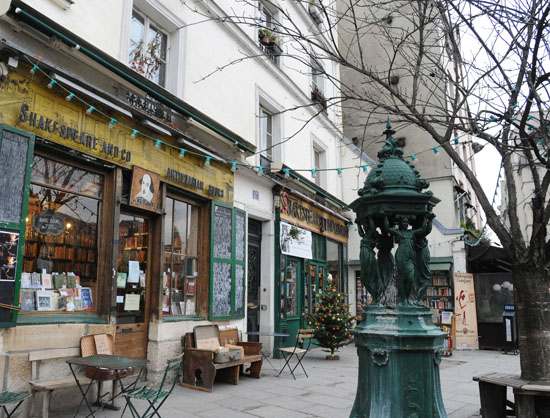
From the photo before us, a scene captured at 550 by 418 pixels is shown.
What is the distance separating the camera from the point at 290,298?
36.1 ft

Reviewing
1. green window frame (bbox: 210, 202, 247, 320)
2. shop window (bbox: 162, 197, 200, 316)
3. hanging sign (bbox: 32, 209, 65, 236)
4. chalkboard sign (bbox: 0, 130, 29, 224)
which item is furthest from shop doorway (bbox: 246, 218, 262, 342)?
chalkboard sign (bbox: 0, 130, 29, 224)

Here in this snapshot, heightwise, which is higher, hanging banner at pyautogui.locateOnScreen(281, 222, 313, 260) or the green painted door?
hanging banner at pyautogui.locateOnScreen(281, 222, 313, 260)

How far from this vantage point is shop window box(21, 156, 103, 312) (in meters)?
5.39

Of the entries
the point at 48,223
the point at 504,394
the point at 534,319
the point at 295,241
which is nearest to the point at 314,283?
the point at 295,241

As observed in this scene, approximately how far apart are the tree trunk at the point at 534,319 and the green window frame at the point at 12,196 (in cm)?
554

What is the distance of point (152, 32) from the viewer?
7754 millimetres

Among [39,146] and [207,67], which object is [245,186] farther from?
[39,146]

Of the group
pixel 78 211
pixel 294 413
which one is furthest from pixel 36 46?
pixel 294 413

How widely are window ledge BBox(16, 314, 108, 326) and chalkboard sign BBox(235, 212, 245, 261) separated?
323cm

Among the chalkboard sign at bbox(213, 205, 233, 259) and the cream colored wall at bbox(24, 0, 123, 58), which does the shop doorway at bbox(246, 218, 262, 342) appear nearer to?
the chalkboard sign at bbox(213, 205, 233, 259)

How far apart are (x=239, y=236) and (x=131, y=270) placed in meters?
2.54

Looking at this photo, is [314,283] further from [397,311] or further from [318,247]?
[397,311]

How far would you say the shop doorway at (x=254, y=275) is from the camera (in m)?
9.88

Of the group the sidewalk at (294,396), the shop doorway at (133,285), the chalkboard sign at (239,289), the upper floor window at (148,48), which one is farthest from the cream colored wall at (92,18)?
the sidewalk at (294,396)
